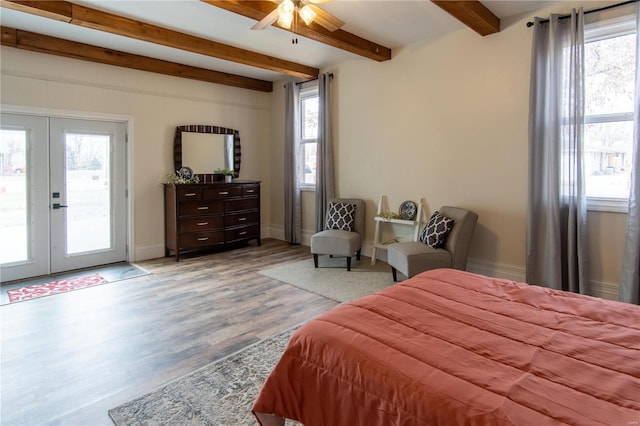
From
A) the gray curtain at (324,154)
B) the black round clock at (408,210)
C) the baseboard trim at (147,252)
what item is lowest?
the baseboard trim at (147,252)

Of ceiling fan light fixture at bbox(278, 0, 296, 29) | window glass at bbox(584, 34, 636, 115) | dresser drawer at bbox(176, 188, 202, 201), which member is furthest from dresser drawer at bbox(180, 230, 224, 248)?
window glass at bbox(584, 34, 636, 115)

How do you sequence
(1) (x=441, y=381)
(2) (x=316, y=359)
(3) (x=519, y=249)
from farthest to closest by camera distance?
(3) (x=519, y=249) → (2) (x=316, y=359) → (1) (x=441, y=381)

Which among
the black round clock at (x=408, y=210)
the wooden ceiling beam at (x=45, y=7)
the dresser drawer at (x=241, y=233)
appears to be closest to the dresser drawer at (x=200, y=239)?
the dresser drawer at (x=241, y=233)

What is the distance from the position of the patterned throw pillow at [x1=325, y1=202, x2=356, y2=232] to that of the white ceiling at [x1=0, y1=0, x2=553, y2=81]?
82.3 inches

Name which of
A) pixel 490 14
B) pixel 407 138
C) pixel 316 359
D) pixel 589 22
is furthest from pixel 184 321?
pixel 589 22

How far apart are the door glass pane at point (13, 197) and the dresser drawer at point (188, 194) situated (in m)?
1.72

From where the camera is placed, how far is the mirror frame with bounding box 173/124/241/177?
5.78 m

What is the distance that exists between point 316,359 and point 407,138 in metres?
4.00

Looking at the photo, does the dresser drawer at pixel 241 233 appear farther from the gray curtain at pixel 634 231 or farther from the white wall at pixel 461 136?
the gray curtain at pixel 634 231

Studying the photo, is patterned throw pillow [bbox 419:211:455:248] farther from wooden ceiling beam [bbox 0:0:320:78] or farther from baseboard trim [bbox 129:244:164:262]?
baseboard trim [bbox 129:244:164:262]

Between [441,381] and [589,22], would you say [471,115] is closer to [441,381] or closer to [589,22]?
[589,22]

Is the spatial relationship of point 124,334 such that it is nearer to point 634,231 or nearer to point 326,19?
point 326,19

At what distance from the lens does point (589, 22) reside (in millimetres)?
3502

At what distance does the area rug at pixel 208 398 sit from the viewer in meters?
2.05
